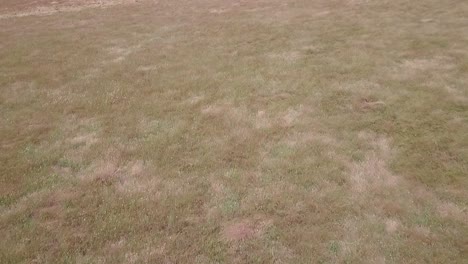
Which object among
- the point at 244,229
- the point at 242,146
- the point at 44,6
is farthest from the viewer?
the point at 44,6

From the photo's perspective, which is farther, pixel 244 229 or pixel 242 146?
pixel 242 146

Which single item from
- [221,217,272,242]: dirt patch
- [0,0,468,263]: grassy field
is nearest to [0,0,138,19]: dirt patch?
[0,0,468,263]: grassy field

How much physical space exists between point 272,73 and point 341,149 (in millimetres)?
6777

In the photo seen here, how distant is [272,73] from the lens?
18516 millimetres

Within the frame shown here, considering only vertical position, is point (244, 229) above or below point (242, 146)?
below

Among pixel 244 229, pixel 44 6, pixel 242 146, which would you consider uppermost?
pixel 44 6

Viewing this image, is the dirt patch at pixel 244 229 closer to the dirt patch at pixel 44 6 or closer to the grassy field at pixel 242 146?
the grassy field at pixel 242 146

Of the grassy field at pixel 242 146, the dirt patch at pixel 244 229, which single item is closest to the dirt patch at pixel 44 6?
the grassy field at pixel 242 146

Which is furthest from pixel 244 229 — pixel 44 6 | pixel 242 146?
pixel 44 6

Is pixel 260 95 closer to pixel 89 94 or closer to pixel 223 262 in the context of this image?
pixel 89 94

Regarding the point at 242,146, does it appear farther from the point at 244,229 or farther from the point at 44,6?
the point at 44,6

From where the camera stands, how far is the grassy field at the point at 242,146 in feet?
31.3

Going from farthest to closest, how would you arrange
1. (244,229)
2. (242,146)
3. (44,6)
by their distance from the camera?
(44,6) < (242,146) < (244,229)

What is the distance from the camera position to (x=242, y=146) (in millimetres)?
13312
